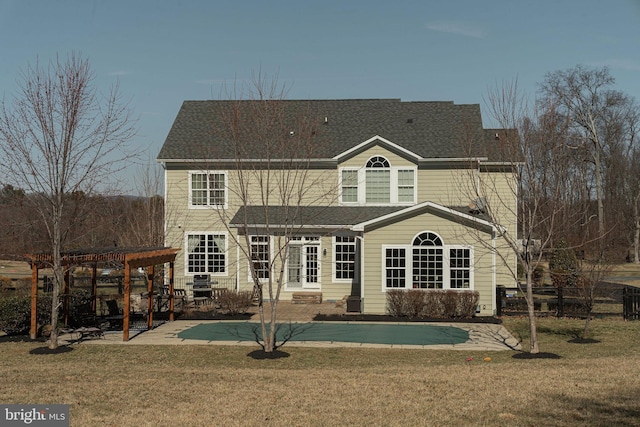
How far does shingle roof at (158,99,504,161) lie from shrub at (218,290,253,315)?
7207mm

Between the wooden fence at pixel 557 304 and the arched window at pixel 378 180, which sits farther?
the arched window at pixel 378 180

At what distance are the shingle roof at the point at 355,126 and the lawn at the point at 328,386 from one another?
1310 centimetres

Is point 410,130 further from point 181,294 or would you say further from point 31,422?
point 31,422

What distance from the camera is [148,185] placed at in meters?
38.0

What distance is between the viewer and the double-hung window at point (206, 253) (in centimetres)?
2934

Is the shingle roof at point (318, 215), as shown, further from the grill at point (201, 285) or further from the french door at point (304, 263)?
the grill at point (201, 285)

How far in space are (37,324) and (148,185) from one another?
1935cm

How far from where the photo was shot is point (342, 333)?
65.4 ft

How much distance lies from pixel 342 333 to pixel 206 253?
11.3m

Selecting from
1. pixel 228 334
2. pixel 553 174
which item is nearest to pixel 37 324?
pixel 228 334

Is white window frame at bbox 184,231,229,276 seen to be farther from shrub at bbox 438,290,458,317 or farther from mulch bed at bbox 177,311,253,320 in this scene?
shrub at bbox 438,290,458,317

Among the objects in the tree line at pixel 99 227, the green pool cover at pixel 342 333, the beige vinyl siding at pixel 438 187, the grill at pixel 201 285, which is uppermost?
the beige vinyl siding at pixel 438 187

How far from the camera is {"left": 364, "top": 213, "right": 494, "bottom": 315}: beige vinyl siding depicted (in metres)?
23.3

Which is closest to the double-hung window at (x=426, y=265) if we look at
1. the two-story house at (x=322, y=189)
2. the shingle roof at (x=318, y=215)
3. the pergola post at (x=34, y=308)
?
the two-story house at (x=322, y=189)
